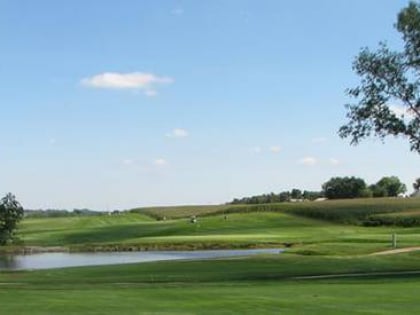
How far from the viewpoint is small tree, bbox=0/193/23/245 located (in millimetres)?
81938

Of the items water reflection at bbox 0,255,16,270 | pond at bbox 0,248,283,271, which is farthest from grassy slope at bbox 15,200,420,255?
water reflection at bbox 0,255,16,270

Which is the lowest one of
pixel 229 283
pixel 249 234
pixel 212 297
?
pixel 229 283

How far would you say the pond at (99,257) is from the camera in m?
55.7

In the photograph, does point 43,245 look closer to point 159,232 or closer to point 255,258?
point 159,232

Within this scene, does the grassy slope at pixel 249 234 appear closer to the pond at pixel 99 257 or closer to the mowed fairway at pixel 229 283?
the mowed fairway at pixel 229 283

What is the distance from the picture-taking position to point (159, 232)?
96.4 meters

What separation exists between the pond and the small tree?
14.0m

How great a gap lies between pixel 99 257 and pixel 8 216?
23.3m

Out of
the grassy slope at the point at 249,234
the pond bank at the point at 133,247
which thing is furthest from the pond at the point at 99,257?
the grassy slope at the point at 249,234

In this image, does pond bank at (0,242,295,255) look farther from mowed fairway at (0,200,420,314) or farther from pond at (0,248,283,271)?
pond at (0,248,283,271)

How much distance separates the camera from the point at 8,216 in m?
82.6

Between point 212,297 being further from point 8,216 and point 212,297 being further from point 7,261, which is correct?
point 8,216

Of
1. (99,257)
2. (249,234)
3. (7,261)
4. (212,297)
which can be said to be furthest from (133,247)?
(212,297)

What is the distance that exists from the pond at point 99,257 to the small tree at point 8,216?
46.1 feet
